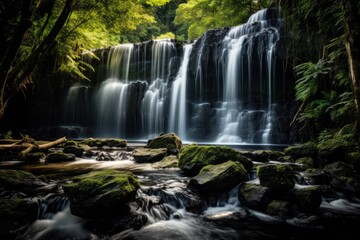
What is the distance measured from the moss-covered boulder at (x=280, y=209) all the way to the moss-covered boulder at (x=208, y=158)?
1.71 metres

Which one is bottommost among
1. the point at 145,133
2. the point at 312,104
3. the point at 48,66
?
the point at 145,133

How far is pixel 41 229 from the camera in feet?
11.4

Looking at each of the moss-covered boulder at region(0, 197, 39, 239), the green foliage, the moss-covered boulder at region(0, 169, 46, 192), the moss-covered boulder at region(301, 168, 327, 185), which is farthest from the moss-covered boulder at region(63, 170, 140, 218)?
the green foliage

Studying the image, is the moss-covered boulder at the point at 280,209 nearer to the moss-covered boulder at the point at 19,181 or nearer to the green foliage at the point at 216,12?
the moss-covered boulder at the point at 19,181

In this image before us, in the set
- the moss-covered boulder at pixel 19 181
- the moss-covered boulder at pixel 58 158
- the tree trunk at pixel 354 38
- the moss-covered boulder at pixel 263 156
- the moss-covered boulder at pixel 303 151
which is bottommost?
the moss-covered boulder at pixel 19 181

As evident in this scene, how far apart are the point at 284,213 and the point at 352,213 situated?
50.3 inches

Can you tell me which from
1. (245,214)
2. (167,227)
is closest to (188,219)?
(167,227)

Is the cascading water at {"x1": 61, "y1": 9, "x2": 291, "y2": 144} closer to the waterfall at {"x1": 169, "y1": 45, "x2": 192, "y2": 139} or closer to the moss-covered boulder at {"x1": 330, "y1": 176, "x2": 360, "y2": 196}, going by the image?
the waterfall at {"x1": 169, "y1": 45, "x2": 192, "y2": 139}

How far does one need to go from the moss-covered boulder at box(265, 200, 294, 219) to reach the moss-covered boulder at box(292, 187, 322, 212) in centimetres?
19

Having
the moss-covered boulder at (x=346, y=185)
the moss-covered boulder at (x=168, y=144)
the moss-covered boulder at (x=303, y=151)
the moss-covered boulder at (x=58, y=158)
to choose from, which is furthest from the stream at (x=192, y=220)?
the moss-covered boulder at (x=168, y=144)

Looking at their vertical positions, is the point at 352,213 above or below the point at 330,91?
below

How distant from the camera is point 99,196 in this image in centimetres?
353

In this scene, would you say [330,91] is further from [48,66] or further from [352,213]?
[48,66]

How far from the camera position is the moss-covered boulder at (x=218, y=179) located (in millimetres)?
4523
